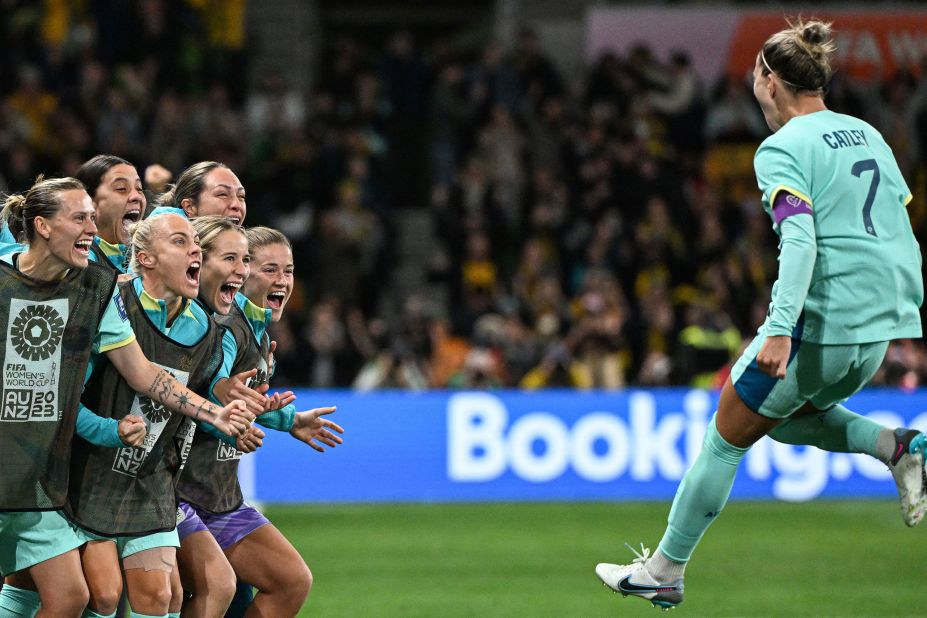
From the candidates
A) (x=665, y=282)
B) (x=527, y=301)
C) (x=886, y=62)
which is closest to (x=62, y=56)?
(x=527, y=301)

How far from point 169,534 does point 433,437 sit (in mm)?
7568

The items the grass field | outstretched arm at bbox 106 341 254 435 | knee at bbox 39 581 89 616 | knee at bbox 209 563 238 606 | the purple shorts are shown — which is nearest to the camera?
knee at bbox 39 581 89 616

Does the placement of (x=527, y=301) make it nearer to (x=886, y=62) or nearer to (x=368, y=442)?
(x=368, y=442)

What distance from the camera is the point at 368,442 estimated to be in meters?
12.5

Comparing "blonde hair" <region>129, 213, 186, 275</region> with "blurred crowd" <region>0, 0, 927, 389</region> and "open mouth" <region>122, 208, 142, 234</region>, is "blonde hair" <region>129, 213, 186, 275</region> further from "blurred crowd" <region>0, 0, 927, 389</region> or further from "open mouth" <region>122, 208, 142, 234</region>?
"blurred crowd" <region>0, 0, 927, 389</region>

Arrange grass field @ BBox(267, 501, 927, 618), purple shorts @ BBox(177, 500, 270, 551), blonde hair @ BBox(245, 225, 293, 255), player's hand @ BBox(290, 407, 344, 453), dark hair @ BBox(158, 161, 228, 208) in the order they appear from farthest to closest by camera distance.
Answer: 1. grass field @ BBox(267, 501, 927, 618)
2. dark hair @ BBox(158, 161, 228, 208)
3. blonde hair @ BBox(245, 225, 293, 255)
4. player's hand @ BBox(290, 407, 344, 453)
5. purple shorts @ BBox(177, 500, 270, 551)

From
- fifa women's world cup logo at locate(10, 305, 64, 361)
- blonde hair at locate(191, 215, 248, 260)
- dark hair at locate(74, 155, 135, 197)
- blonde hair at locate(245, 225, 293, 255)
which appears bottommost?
fifa women's world cup logo at locate(10, 305, 64, 361)

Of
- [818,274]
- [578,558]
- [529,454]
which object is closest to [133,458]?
[818,274]

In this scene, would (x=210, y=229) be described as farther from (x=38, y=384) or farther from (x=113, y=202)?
(x=38, y=384)

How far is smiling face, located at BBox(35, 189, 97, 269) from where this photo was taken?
4.90 metres

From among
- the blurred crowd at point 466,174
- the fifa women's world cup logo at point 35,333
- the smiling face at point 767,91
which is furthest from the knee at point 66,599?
the blurred crowd at point 466,174

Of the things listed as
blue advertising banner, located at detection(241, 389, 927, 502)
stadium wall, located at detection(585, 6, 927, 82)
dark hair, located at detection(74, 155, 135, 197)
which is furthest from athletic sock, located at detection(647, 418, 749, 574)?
stadium wall, located at detection(585, 6, 927, 82)

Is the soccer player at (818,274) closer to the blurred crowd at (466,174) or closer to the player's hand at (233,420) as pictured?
the player's hand at (233,420)

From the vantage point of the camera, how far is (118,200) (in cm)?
567
